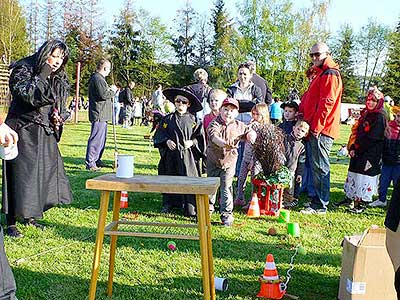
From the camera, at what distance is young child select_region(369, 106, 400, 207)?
702cm

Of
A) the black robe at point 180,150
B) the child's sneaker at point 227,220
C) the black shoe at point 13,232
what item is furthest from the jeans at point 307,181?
the black shoe at point 13,232

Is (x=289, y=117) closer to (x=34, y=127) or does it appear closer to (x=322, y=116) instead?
(x=322, y=116)

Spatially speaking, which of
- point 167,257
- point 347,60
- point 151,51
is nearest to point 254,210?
point 167,257

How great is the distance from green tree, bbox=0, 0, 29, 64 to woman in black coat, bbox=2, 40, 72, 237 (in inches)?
1116

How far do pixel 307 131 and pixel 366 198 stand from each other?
1.29 m

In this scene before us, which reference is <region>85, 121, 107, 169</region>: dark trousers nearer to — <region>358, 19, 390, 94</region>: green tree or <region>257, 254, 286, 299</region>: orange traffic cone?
<region>257, 254, 286, 299</region>: orange traffic cone

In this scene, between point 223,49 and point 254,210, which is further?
point 223,49

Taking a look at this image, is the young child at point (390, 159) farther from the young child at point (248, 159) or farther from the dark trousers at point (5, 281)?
the dark trousers at point (5, 281)

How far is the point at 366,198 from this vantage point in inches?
268

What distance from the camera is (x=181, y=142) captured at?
6.36 metres

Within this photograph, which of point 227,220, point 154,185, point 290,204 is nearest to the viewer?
point 154,185

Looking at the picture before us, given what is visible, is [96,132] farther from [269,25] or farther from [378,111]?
[269,25]

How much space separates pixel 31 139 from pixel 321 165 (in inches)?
145

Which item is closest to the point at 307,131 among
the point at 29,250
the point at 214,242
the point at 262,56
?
the point at 214,242
